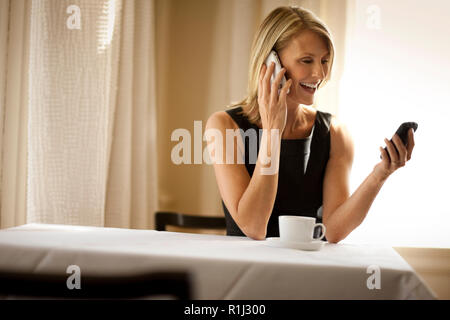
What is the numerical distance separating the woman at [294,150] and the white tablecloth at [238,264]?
26 centimetres

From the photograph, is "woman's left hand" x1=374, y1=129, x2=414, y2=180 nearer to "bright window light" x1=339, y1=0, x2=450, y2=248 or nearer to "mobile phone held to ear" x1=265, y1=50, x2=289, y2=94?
"mobile phone held to ear" x1=265, y1=50, x2=289, y2=94

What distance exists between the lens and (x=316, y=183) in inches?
54.1

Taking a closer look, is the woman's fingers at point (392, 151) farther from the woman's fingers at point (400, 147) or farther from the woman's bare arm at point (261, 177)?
the woman's bare arm at point (261, 177)

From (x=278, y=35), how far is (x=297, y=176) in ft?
1.32

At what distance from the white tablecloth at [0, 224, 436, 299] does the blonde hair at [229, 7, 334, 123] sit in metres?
0.63

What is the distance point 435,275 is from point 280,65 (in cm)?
118

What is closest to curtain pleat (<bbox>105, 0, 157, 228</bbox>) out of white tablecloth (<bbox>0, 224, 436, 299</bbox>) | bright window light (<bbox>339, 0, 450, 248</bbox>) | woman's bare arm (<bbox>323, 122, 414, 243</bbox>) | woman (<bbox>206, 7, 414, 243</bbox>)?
woman (<bbox>206, 7, 414, 243</bbox>)

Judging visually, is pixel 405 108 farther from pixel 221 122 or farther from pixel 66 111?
pixel 66 111

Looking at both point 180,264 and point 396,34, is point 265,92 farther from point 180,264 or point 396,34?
point 396,34

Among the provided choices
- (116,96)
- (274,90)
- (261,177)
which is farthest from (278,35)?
(116,96)

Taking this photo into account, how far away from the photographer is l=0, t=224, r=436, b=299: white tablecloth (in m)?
0.71

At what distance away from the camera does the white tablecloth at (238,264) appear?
707mm

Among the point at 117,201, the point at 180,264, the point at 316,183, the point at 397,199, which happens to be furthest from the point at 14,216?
the point at 397,199
